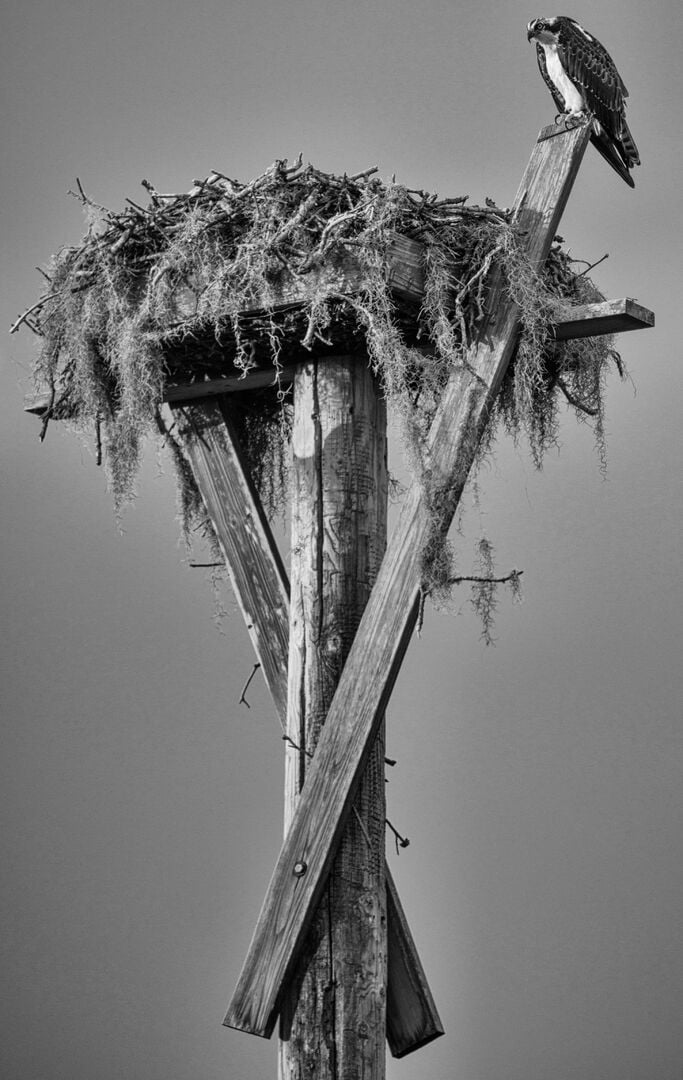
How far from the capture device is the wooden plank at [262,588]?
3570 millimetres

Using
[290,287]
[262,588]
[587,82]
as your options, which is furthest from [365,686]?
[587,82]

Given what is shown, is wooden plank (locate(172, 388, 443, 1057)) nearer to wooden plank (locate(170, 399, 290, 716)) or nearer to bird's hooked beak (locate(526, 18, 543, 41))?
wooden plank (locate(170, 399, 290, 716))

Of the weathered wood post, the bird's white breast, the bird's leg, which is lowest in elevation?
the weathered wood post

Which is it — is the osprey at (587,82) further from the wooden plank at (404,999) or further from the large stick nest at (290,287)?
the wooden plank at (404,999)

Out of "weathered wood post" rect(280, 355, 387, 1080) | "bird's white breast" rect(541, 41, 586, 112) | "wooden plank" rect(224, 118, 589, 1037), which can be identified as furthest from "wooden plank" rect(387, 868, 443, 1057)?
"bird's white breast" rect(541, 41, 586, 112)

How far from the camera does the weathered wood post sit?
3.37 m

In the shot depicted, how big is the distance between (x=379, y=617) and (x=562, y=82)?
2.09 metres

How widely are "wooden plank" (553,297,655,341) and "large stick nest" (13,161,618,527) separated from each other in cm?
4

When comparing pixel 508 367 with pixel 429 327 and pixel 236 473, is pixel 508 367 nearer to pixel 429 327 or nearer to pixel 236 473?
pixel 429 327

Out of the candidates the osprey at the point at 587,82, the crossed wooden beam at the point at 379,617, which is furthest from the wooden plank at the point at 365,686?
the osprey at the point at 587,82

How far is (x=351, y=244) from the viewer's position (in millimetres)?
3518

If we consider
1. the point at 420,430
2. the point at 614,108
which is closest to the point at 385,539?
the point at 420,430

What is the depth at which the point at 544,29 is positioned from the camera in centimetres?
477

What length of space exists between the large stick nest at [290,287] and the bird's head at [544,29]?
1.12 metres
